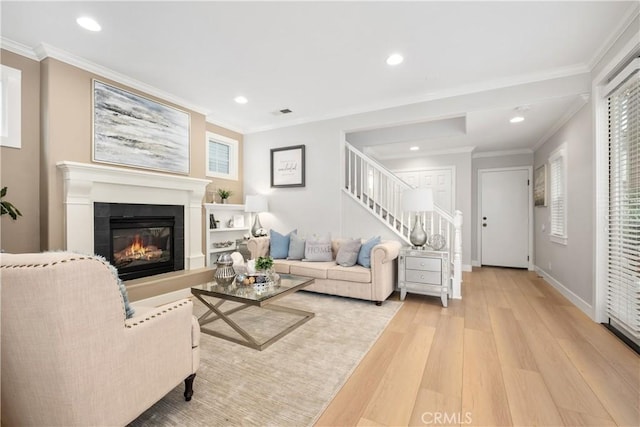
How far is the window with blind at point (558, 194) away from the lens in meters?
3.78

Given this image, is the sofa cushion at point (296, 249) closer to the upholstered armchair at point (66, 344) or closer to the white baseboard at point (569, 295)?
the upholstered armchair at point (66, 344)

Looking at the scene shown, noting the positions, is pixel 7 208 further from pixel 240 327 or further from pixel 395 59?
pixel 395 59

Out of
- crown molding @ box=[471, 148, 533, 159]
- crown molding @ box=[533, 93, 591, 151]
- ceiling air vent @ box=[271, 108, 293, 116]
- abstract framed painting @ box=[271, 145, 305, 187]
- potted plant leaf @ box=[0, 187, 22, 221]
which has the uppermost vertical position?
ceiling air vent @ box=[271, 108, 293, 116]

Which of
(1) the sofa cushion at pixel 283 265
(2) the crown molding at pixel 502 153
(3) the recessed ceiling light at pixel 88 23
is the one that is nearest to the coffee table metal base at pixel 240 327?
(1) the sofa cushion at pixel 283 265

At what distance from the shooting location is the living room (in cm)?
275

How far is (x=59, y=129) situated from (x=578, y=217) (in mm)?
5951

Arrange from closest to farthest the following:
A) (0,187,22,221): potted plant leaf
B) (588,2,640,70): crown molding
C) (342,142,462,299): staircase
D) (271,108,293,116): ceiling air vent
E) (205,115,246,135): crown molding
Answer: (588,2,640,70): crown molding → (0,187,22,221): potted plant leaf → (342,142,462,299): staircase → (271,108,293,116): ceiling air vent → (205,115,246,135): crown molding

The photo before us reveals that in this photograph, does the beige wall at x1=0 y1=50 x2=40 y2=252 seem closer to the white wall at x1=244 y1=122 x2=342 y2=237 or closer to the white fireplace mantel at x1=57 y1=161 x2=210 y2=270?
the white fireplace mantel at x1=57 y1=161 x2=210 y2=270

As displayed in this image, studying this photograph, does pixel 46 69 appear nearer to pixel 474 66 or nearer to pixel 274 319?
pixel 274 319

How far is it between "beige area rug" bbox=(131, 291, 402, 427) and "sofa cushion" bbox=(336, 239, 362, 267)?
752 mm

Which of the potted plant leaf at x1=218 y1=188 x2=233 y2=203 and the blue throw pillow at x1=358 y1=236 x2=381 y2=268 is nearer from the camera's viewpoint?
the blue throw pillow at x1=358 y1=236 x2=381 y2=268

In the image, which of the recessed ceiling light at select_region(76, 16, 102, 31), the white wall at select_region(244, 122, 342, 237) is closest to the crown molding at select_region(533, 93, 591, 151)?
the white wall at select_region(244, 122, 342, 237)

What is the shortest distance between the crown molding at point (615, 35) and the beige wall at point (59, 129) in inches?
201

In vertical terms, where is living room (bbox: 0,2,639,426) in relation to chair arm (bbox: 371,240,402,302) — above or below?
above
